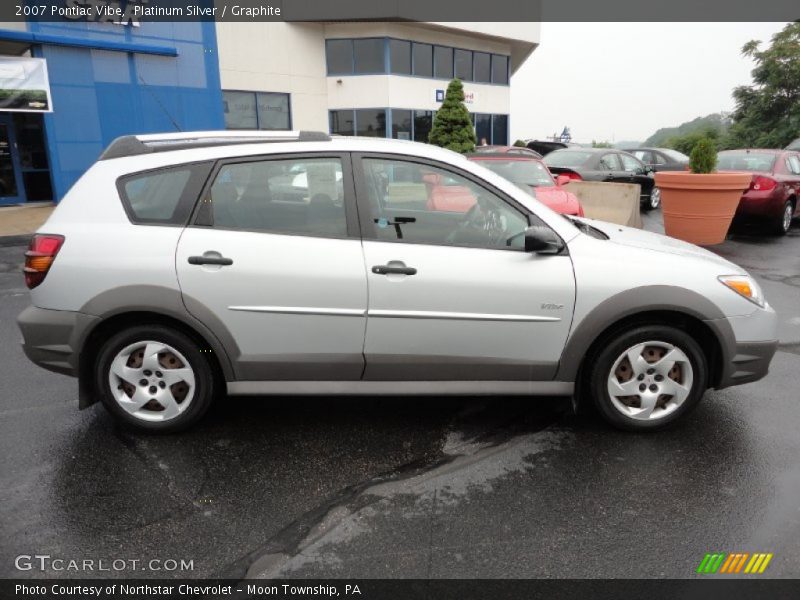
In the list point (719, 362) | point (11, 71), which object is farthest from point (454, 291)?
point (11, 71)

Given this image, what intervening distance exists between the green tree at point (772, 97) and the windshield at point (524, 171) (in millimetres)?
32770

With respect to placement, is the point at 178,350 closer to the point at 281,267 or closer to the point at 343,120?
the point at 281,267

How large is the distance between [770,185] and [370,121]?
19128 mm

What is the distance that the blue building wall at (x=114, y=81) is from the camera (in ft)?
50.1

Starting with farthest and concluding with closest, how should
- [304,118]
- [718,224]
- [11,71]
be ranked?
[304,118]
[11,71]
[718,224]

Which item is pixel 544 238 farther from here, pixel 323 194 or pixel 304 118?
pixel 304 118

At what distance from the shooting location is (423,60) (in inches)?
1095

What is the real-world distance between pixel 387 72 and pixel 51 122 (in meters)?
14.9

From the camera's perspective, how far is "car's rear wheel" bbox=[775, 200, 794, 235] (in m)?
11.0

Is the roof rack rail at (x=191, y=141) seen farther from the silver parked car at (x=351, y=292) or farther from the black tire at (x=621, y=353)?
the black tire at (x=621, y=353)

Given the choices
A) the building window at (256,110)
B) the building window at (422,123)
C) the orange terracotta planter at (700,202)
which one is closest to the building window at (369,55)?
the building window at (422,123)

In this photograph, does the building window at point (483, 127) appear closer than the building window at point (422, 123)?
No

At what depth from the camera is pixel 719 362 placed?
11.5 feet

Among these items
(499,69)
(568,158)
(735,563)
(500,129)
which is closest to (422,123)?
(500,129)
